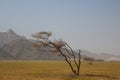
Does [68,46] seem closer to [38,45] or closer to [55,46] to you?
[55,46]

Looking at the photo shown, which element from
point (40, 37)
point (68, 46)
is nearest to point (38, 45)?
point (40, 37)

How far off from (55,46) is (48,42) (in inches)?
58.0

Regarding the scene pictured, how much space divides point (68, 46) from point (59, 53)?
287cm

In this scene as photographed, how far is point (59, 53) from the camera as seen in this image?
51.6 metres

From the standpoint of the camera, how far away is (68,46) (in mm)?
49656

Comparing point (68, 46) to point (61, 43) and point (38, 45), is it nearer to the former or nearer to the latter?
point (61, 43)

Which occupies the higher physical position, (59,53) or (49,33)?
(49,33)

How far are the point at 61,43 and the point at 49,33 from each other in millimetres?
2873

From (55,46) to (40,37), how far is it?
319cm

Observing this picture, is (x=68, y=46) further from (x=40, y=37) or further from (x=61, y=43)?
(x=40, y=37)

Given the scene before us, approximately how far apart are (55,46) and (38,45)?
3.13 m

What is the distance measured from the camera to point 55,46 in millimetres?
50312

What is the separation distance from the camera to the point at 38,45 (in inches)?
1988

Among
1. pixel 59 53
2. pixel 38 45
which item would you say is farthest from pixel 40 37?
pixel 59 53
